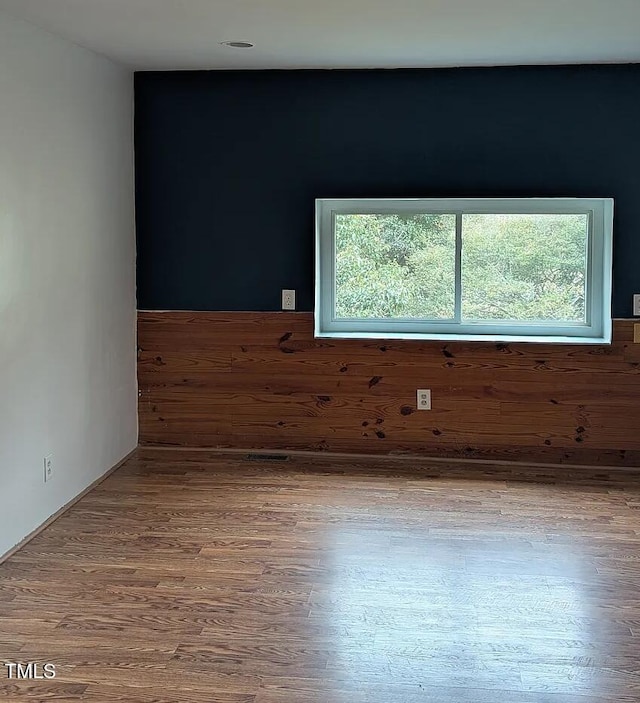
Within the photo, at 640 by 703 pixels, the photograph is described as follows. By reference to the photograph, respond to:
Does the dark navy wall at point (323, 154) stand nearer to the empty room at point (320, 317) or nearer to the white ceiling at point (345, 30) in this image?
the empty room at point (320, 317)

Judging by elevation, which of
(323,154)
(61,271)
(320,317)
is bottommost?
(320,317)

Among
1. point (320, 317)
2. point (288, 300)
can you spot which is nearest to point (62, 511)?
point (288, 300)

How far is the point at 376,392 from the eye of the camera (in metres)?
5.16

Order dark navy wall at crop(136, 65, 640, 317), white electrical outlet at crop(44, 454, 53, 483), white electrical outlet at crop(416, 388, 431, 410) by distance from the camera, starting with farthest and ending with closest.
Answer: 1. white electrical outlet at crop(416, 388, 431, 410)
2. dark navy wall at crop(136, 65, 640, 317)
3. white electrical outlet at crop(44, 454, 53, 483)

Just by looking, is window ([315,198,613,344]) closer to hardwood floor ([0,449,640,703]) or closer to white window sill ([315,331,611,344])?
white window sill ([315,331,611,344])

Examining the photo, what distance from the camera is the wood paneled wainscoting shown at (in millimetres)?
4973

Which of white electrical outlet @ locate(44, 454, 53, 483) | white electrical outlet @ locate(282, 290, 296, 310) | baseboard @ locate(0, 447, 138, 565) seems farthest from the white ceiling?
baseboard @ locate(0, 447, 138, 565)

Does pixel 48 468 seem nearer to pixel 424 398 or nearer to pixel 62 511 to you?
pixel 62 511

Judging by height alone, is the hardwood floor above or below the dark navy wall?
below

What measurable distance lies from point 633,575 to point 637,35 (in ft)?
7.57

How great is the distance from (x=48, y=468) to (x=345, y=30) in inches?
91.5

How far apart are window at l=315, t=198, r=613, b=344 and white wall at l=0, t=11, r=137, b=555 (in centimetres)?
114

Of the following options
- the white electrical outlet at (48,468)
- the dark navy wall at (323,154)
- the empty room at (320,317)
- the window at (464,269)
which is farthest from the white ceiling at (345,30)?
the white electrical outlet at (48,468)

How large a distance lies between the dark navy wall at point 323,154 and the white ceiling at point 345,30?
19 centimetres
